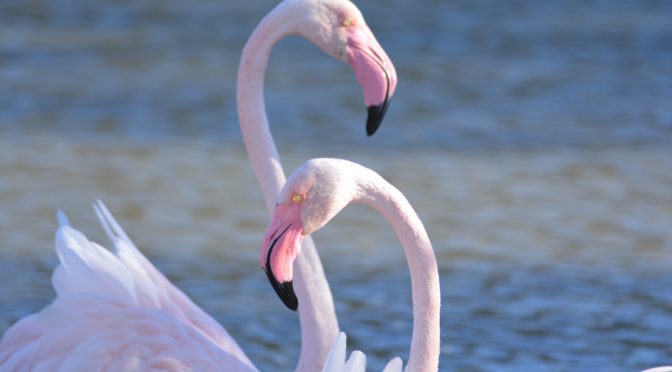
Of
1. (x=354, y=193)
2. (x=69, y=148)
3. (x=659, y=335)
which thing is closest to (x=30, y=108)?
(x=69, y=148)

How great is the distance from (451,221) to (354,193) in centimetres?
303

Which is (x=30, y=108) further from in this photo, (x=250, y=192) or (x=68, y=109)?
(x=250, y=192)

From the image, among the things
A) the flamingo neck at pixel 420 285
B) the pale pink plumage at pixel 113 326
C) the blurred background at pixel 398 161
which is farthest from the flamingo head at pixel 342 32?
the blurred background at pixel 398 161

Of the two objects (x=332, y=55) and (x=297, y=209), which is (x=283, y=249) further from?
(x=332, y=55)

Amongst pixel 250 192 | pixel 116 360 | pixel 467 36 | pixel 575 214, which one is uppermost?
pixel 467 36

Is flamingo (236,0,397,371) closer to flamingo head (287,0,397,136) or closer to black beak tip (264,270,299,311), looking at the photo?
flamingo head (287,0,397,136)

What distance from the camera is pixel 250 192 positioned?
20.7 feet

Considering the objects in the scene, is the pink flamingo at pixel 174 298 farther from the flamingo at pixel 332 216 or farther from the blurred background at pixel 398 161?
the blurred background at pixel 398 161

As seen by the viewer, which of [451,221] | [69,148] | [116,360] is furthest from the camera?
[69,148]

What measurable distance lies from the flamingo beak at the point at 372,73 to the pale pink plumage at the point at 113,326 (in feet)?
2.41

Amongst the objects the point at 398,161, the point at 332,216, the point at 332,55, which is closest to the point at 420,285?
the point at 332,216

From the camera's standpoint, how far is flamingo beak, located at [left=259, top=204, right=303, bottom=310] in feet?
9.18

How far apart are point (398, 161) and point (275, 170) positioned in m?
3.02

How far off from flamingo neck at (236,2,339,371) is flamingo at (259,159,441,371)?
62 centimetres
